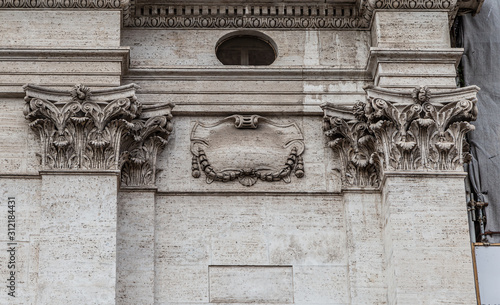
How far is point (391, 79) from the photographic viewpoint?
19672mm

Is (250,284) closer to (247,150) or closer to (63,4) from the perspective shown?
(247,150)

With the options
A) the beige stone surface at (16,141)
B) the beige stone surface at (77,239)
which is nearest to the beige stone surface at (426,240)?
the beige stone surface at (77,239)

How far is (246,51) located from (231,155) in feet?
6.98

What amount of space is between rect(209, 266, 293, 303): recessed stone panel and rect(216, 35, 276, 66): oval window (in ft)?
12.7

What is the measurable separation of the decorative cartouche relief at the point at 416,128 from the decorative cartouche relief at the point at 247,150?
1.14m

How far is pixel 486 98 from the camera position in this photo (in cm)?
2147

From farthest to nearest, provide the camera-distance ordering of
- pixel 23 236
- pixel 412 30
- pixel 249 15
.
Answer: pixel 249 15
pixel 412 30
pixel 23 236

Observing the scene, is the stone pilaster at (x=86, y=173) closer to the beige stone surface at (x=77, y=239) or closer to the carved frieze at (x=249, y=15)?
the beige stone surface at (x=77, y=239)

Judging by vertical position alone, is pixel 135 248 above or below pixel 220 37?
below

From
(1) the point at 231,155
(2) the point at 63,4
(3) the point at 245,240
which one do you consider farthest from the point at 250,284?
Result: (2) the point at 63,4

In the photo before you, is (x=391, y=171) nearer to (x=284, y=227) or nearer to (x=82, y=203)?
(x=284, y=227)

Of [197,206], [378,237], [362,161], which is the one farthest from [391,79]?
[197,206]

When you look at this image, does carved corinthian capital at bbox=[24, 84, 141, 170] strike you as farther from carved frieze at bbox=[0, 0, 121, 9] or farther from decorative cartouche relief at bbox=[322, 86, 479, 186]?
decorative cartouche relief at bbox=[322, 86, 479, 186]

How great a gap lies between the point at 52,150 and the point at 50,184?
1.91 feet
